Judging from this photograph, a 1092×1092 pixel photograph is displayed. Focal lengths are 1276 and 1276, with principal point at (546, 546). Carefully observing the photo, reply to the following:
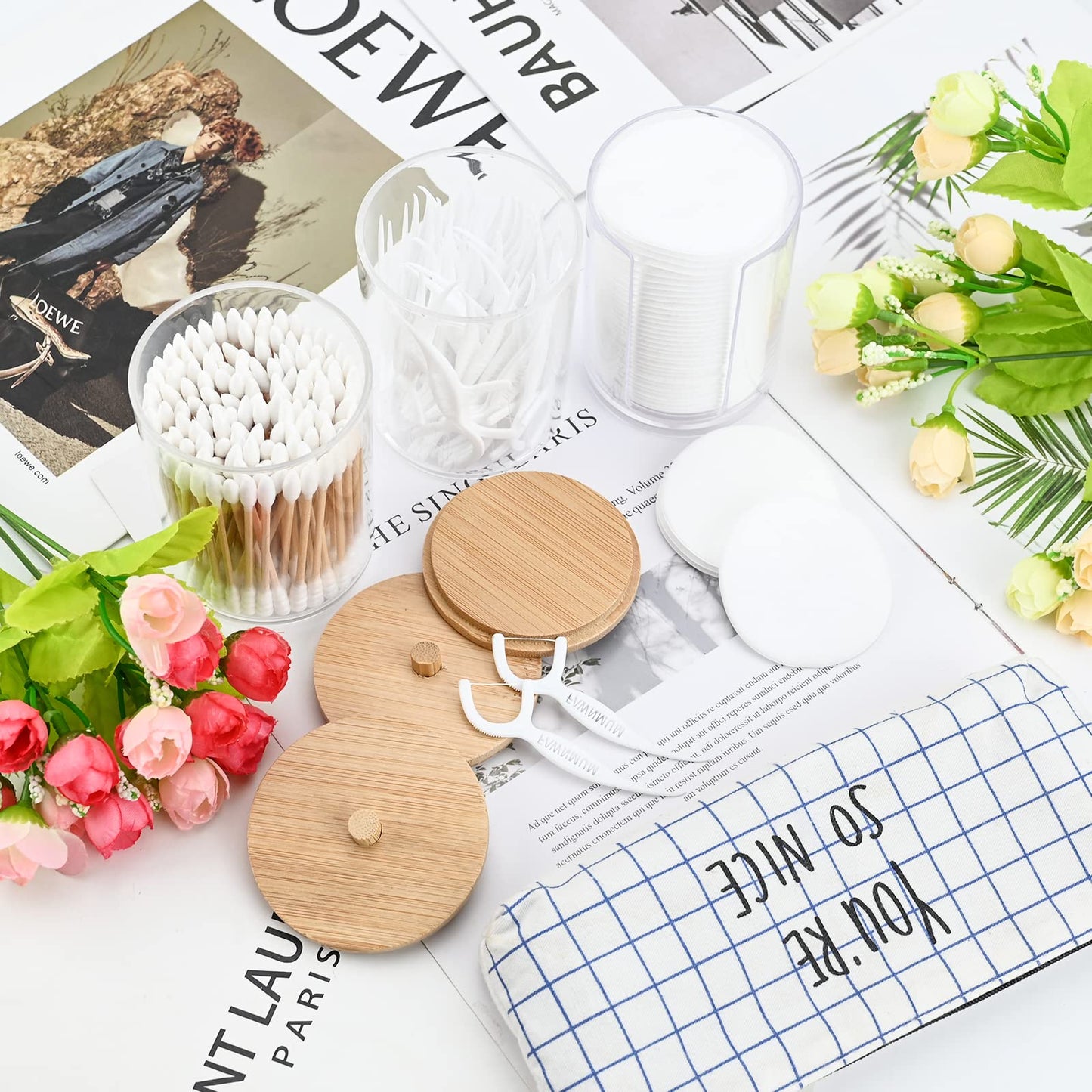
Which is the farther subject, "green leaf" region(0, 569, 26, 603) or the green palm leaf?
the green palm leaf

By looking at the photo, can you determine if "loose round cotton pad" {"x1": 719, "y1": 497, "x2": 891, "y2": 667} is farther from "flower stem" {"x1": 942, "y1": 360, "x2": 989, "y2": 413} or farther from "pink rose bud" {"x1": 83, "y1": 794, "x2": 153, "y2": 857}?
"pink rose bud" {"x1": 83, "y1": 794, "x2": 153, "y2": 857}

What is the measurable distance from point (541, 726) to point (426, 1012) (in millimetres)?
169

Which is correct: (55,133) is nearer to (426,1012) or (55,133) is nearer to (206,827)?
(206,827)

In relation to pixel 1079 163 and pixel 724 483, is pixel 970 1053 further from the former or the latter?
pixel 1079 163

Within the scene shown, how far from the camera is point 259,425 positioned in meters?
0.66

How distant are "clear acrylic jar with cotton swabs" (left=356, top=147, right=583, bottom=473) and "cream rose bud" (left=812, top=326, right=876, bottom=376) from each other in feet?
0.57

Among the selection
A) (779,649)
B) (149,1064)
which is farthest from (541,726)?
(149,1064)

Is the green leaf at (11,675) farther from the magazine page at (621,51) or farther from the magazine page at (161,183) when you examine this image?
the magazine page at (621,51)

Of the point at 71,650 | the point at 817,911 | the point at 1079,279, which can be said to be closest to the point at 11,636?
the point at 71,650

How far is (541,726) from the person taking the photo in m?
0.73

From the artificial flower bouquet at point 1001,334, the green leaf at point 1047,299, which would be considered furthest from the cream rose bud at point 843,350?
the green leaf at point 1047,299

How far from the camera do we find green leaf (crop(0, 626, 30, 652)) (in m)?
0.59

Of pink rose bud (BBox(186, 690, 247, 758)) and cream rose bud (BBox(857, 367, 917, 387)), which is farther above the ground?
pink rose bud (BBox(186, 690, 247, 758))

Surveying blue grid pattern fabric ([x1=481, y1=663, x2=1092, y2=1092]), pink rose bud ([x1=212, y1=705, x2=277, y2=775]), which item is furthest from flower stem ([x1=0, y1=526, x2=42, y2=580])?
blue grid pattern fabric ([x1=481, y1=663, x2=1092, y2=1092])
